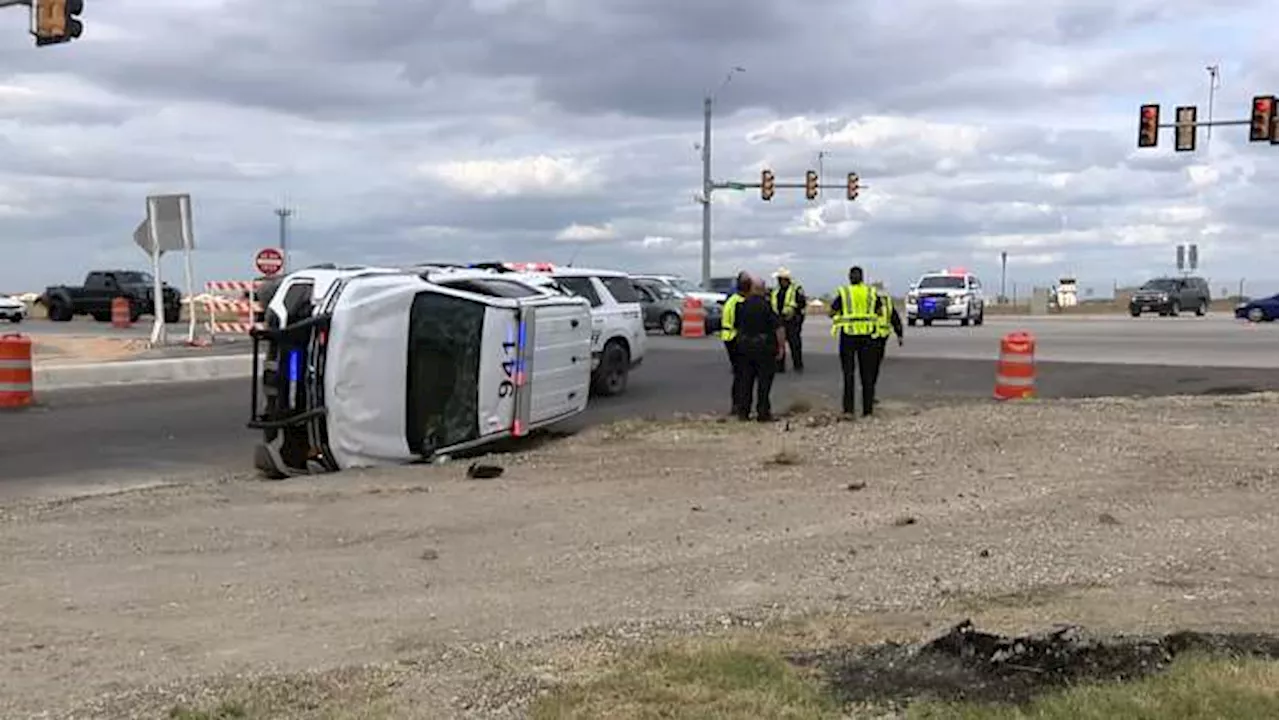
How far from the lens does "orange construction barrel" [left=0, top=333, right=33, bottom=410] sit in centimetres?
1611

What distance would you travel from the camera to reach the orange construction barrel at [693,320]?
31.7 metres

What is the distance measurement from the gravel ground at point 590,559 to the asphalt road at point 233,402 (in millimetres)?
1882

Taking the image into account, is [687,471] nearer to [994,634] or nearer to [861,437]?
[861,437]

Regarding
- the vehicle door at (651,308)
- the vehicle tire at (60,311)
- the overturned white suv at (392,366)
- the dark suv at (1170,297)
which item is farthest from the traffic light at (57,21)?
the dark suv at (1170,297)

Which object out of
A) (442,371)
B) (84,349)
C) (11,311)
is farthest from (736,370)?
(11,311)

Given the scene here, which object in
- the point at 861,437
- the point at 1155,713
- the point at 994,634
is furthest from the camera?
the point at 861,437

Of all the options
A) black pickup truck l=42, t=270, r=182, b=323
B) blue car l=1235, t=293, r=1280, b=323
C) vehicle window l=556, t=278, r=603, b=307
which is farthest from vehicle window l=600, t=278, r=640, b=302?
blue car l=1235, t=293, r=1280, b=323

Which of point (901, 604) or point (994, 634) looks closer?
point (994, 634)

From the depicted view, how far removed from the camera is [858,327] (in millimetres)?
14383

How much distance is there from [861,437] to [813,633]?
6.73 meters

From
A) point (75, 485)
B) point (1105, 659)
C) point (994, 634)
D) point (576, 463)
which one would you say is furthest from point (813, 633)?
point (75, 485)

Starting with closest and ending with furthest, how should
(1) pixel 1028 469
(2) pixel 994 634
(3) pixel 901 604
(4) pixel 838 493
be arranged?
(2) pixel 994 634 < (3) pixel 901 604 < (4) pixel 838 493 < (1) pixel 1028 469

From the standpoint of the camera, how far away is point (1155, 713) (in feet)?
14.6

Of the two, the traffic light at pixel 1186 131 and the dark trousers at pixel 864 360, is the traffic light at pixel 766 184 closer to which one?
the traffic light at pixel 1186 131
